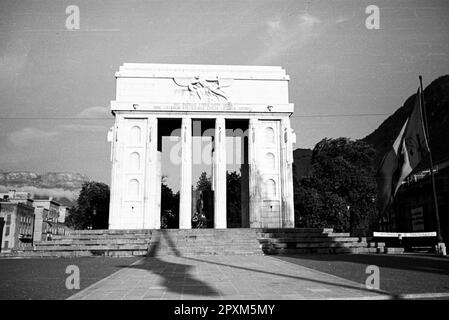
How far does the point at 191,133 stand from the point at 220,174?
5.08 meters

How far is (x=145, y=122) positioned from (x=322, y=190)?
27128 millimetres

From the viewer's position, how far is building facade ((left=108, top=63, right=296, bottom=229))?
40.1 m

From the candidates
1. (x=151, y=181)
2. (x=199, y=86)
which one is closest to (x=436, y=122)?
(x=199, y=86)

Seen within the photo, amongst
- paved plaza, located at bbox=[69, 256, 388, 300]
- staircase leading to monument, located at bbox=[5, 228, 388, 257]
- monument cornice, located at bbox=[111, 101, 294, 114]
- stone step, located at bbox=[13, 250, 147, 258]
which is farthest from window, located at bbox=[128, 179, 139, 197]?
paved plaza, located at bbox=[69, 256, 388, 300]

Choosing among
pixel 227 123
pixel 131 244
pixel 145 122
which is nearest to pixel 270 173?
pixel 227 123

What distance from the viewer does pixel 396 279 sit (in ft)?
41.9

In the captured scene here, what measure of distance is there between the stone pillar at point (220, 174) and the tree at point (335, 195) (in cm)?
1684

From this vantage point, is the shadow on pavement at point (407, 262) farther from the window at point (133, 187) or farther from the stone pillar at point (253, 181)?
the window at point (133, 187)

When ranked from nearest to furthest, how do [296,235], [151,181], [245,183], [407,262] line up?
[407,262] → [296,235] → [151,181] → [245,183]

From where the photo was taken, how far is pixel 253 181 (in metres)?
41.0

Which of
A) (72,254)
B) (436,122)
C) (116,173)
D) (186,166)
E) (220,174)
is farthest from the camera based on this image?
(436,122)

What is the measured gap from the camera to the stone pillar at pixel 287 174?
132 feet

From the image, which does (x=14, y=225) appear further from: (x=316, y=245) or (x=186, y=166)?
(x=316, y=245)
